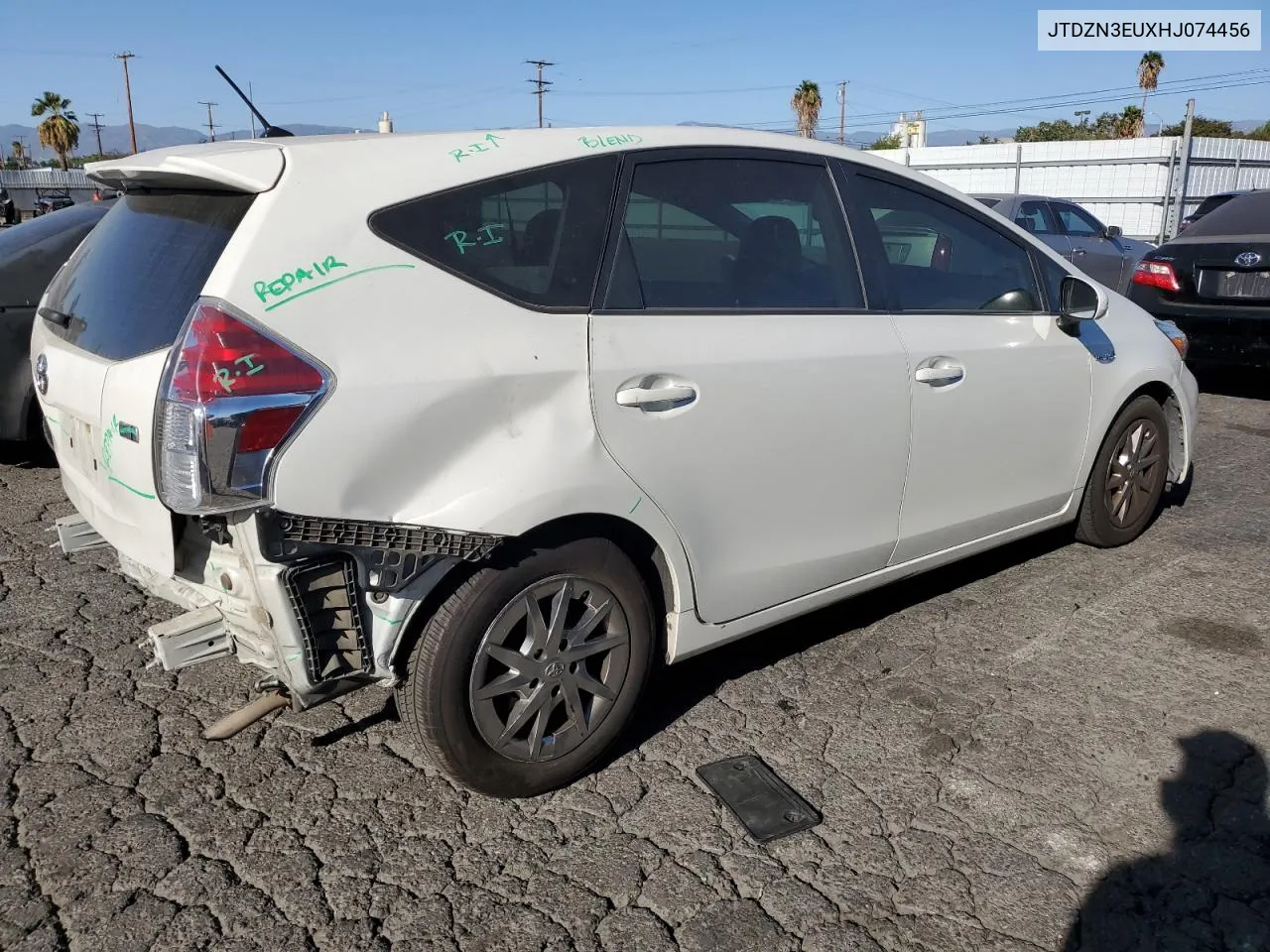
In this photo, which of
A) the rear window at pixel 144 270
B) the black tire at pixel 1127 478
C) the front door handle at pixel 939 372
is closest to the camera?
the rear window at pixel 144 270

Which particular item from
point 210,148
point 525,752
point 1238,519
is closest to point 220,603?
point 525,752

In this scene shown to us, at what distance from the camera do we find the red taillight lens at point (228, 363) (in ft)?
7.43

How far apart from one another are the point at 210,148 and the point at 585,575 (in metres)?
1.50

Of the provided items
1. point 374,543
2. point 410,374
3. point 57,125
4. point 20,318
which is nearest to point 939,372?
point 410,374

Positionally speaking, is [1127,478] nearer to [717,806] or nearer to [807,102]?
[717,806]

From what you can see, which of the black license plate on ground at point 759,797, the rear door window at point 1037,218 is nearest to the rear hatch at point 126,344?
the black license plate on ground at point 759,797

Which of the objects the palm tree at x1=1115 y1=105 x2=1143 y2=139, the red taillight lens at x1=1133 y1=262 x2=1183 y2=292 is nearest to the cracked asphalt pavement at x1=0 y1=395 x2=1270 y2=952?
the red taillight lens at x1=1133 y1=262 x2=1183 y2=292

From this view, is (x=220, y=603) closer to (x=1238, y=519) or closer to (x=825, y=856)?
(x=825, y=856)

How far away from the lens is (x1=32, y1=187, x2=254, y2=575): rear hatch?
8.10 feet

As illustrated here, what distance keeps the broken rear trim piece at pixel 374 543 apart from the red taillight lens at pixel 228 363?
288 mm

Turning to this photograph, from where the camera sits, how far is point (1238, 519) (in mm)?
5359

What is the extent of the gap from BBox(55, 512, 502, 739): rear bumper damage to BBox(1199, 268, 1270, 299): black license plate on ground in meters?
7.20

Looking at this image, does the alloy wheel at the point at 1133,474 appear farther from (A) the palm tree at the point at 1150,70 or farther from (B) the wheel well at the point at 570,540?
(A) the palm tree at the point at 1150,70

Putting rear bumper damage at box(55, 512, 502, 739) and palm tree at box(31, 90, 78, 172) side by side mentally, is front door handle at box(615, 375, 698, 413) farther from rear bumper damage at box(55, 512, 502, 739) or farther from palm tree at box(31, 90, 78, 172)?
palm tree at box(31, 90, 78, 172)
